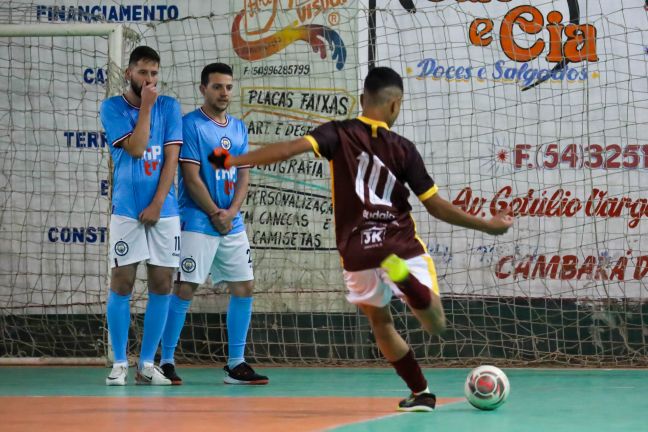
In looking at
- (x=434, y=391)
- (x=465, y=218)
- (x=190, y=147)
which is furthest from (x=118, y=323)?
(x=465, y=218)

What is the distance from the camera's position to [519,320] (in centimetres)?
898

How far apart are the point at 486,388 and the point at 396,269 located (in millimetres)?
850

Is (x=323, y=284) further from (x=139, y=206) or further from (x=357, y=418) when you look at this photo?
(x=357, y=418)

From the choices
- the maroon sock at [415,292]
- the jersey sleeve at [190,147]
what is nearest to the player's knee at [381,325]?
the maroon sock at [415,292]

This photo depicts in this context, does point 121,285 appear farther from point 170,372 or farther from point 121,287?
point 170,372

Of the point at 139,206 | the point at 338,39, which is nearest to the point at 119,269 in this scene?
the point at 139,206

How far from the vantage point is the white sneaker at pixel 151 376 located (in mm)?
7211

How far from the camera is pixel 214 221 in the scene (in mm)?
7363

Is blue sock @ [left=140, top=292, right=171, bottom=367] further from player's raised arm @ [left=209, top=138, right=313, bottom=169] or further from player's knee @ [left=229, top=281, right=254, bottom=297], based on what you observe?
player's raised arm @ [left=209, top=138, right=313, bottom=169]

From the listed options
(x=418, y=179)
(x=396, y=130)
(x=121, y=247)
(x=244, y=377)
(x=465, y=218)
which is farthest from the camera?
(x=396, y=130)

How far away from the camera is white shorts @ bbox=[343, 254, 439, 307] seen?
5422 mm

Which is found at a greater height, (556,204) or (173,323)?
(556,204)

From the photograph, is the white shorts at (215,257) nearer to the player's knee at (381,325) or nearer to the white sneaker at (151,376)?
the white sneaker at (151,376)

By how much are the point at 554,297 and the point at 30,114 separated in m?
4.69
